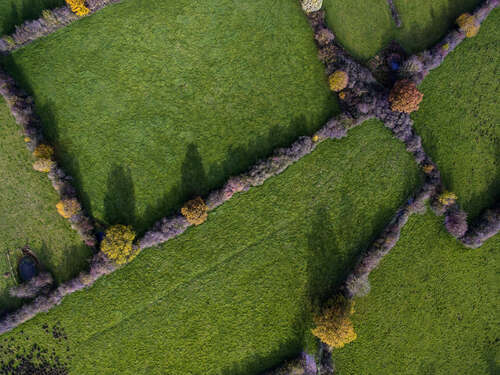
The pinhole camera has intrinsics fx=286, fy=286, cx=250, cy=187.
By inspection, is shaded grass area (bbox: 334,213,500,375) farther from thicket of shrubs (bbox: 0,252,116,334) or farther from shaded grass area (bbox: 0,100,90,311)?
shaded grass area (bbox: 0,100,90,311)

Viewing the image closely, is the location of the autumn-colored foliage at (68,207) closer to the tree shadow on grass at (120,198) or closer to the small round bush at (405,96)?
the tree shadow on grass at (120,198)

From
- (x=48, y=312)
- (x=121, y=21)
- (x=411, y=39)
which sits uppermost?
(x=121, y=21)

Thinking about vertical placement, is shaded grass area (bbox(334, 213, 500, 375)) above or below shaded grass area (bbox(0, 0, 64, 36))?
below

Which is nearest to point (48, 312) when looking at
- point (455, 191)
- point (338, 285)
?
point (338, 285)

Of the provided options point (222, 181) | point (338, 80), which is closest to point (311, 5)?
point (338, 80)

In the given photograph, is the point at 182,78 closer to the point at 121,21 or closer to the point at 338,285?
the point at 121,21

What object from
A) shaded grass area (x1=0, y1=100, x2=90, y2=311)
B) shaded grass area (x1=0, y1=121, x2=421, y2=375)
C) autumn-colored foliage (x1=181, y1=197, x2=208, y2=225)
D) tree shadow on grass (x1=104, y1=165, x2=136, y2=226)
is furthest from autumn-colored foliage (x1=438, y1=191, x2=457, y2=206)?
shaded grass area (x1=0, y1=100, x2=90, y2=311)
